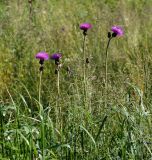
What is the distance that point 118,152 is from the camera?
10.6 ft

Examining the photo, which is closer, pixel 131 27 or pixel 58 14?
pixel 131 27

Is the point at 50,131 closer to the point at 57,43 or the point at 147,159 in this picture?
the point at 147,159

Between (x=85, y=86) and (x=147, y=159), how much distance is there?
0.68 meters

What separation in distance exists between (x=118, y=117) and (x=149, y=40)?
254 cm

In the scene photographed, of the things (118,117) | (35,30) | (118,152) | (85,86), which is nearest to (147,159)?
(118,152)

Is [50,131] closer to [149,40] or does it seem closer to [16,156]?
[16,156]

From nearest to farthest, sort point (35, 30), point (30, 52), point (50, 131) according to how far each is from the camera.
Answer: point (50, 131), point (30, 52), point (35, 30)

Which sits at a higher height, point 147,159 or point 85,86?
point 85,86

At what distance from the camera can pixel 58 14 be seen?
6781 millimetres

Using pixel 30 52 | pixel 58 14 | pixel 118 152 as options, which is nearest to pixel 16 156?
pixel 118 152

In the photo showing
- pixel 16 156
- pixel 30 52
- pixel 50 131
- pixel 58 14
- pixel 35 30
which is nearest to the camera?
pixel 16 156

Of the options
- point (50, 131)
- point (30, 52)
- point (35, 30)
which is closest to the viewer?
point (50, 131)

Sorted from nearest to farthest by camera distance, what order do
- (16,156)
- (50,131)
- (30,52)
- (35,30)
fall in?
(16,156) → (50,131) → (30,52) → (35,30)

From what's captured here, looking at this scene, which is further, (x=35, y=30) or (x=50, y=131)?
(x=35, y=30)
